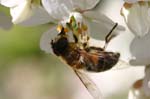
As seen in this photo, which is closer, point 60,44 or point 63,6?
point 63,6

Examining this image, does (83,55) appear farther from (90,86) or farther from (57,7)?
(57,7)

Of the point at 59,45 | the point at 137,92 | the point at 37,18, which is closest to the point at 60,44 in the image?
the point at 59,45

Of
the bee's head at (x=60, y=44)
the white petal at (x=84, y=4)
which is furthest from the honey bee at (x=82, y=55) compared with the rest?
the white petal at (x=84, y=4)

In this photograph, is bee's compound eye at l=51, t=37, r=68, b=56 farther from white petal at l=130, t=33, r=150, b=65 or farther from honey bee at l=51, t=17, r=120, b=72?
white petal at l=130, t=33, r=150, b=65

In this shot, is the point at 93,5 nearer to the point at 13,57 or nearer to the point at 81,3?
the point at 81,3

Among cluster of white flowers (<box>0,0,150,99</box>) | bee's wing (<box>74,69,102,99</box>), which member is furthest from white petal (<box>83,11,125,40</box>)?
bee's wing (<box>74,69,102,99</box>)

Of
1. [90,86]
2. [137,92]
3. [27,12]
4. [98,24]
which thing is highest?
[27,12]
